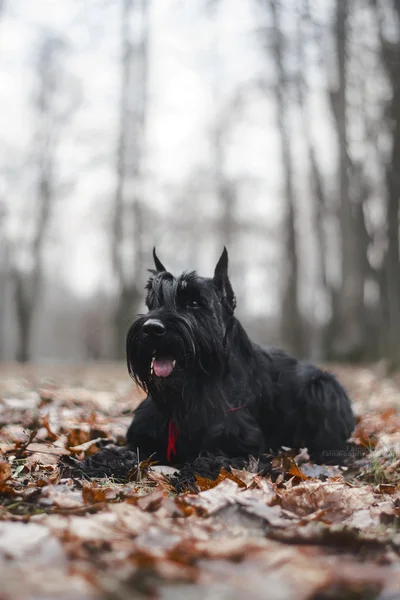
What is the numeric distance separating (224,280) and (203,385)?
74 centimetres

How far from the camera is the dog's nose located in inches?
137

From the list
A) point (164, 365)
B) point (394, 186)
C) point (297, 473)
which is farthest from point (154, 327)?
point (394, 186)

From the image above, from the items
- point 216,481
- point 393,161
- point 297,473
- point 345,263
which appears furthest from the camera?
point 345,263

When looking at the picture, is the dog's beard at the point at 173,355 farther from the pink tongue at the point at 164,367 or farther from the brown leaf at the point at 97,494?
the brown leaf at the point at 97,494

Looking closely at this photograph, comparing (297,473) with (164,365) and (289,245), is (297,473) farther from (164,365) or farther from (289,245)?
(289,245)

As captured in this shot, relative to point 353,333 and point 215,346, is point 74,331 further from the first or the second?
point 215,346

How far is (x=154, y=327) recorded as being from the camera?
3.49m

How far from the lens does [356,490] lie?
3123 mm

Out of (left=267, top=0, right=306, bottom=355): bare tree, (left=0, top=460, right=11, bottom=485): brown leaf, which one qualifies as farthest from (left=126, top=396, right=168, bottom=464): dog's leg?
(left=267, top=0, right=306, bottom=355): bare tree

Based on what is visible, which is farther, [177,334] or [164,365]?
[164,365]

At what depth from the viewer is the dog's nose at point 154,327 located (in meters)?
3.48

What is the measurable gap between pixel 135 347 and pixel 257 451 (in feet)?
3.63

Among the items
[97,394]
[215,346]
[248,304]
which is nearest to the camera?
[215,346]

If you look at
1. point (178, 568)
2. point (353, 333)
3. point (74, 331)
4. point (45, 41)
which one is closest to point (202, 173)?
point (45, 41)
